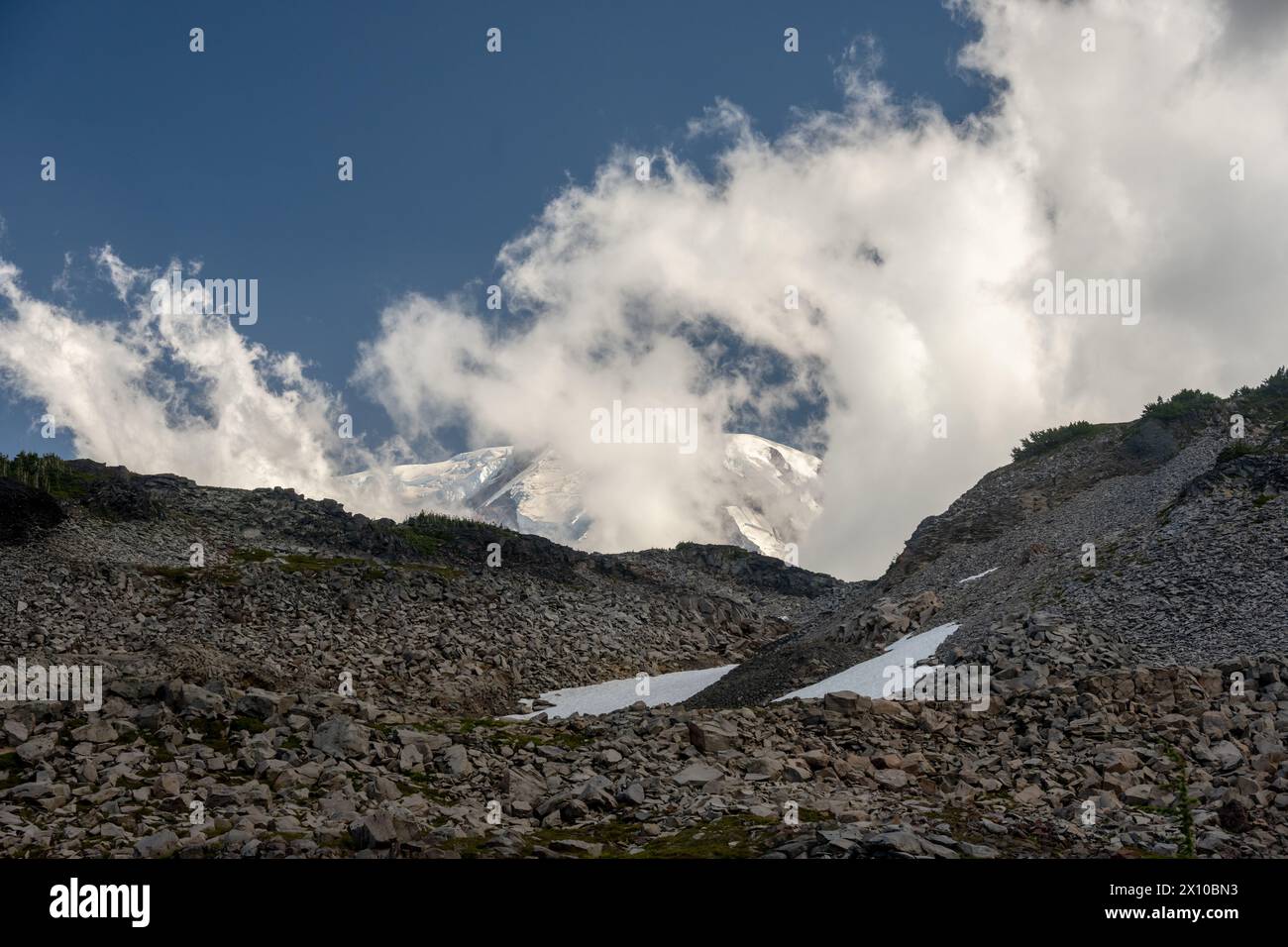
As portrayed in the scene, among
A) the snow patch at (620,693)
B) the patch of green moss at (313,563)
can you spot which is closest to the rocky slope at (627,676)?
the patch of green moss at (313,563)

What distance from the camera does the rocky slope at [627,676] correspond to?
16891 mm

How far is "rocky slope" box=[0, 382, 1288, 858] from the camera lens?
16.9 meters

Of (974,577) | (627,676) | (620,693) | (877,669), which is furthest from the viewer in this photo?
(627,676)

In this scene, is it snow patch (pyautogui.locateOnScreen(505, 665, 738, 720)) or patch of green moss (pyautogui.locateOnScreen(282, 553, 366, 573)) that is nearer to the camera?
snow patch (pyautogui.locateOnScreen(505, 665, 738, 720))

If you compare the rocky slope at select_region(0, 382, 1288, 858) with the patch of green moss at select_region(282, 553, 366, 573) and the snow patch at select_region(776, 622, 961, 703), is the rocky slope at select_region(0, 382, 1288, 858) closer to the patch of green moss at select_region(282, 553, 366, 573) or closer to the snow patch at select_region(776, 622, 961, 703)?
the patch of green moss at select_region(282, 553, 366, 573)

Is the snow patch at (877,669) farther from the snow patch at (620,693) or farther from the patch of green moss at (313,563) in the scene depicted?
the patch of green moss at (313,563)

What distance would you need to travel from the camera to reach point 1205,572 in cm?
3281

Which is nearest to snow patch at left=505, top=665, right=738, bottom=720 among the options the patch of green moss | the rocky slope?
the rocky slope

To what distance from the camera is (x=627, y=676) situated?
52125 millimetres

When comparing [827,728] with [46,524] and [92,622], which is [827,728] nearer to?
[92,622]

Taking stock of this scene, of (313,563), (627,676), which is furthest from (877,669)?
(313,563)

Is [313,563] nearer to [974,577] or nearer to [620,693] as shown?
[620,693]
